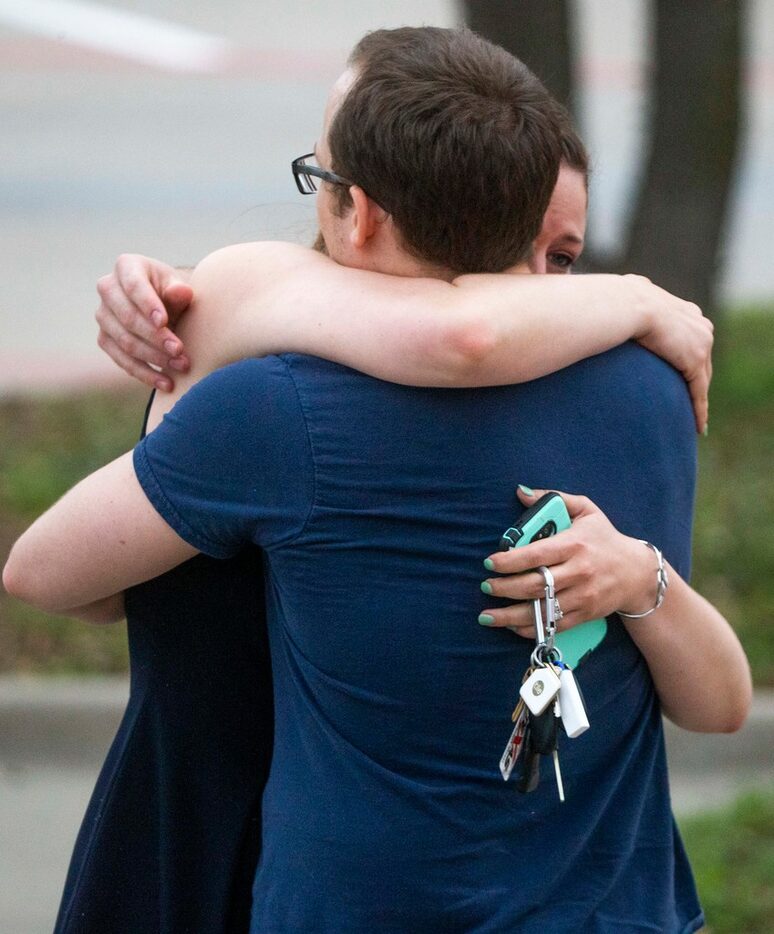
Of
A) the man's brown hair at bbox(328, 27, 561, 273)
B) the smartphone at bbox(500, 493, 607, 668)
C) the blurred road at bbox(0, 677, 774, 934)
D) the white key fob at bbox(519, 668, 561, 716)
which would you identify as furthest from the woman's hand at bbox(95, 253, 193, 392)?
the blurred road at bbox(0, 677, 774, 934)

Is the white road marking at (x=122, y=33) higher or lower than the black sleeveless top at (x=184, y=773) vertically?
higher

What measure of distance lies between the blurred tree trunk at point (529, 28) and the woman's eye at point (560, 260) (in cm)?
302

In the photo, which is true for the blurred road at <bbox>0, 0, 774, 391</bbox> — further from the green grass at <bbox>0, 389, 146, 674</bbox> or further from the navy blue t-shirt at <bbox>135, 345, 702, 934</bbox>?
the navy blue t-shirt at <bbox>135, 345, 702, 934</bbox>

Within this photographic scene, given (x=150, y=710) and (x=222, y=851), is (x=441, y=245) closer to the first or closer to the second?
(x=150, y=710)

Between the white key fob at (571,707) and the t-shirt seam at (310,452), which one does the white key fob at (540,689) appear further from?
the t-shirt seam at (310,452)

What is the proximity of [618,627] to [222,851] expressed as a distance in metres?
0.57

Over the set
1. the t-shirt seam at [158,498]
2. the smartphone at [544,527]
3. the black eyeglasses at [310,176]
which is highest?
the black eyeglasses at [310,176]

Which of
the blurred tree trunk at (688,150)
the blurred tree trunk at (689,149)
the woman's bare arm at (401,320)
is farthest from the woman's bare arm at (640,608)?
the blurred tree trunk at (689,149)

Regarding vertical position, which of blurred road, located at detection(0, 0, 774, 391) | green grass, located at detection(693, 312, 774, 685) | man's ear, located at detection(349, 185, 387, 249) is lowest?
green grass, located at detection(693, 312, 774, 685)

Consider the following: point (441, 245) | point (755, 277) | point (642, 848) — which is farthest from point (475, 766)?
point (755, 277)

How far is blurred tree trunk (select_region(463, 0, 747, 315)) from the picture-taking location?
17.6 feet

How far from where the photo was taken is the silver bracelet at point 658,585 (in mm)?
1607

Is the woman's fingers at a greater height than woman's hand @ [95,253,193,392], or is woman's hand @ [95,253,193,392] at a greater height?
woman's hand @ [95,253,193,392]

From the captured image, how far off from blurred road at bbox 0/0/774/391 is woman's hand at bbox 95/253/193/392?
17.1ft
